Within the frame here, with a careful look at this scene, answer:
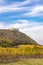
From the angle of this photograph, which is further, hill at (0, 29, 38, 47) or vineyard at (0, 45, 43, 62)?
hill at (0, 29, 38, 47)

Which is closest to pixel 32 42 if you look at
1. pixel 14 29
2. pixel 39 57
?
pixel 14 29

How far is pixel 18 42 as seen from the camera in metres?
43.3

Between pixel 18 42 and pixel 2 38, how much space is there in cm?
285

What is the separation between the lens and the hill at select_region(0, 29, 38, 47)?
4138cm

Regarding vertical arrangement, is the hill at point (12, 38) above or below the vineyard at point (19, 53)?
above

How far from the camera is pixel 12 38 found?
44.1 m

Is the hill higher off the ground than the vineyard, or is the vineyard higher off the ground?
the hill

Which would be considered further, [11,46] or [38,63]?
[11,46]

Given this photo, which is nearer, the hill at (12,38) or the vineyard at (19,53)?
the vineyard at (19,53)

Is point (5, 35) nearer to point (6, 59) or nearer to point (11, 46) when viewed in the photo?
point (11, 46)

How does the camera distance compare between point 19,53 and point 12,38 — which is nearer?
point 19,53

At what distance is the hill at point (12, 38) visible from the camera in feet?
136

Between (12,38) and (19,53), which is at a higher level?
(12,38)

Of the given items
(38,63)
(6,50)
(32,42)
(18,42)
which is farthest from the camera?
(32,42)
